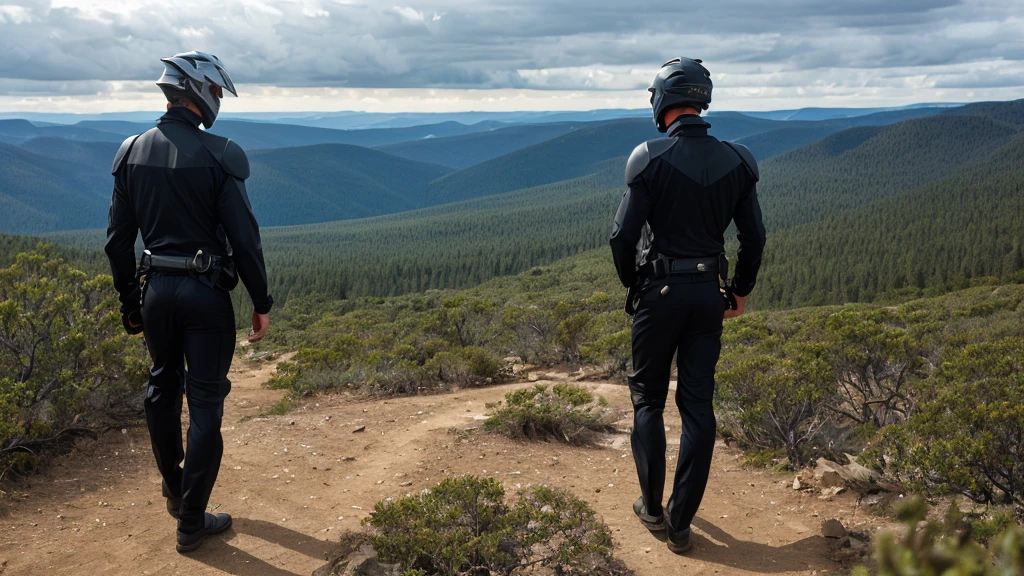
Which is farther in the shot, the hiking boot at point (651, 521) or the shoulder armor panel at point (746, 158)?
the hiking boot at point (651, 521)

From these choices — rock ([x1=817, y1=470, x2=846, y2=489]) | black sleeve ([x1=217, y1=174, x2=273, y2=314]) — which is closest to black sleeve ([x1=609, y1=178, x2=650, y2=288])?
black sleeve ([x1=217, y1=174, x2=273, y2=314])

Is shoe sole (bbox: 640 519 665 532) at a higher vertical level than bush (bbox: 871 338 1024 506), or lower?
lower

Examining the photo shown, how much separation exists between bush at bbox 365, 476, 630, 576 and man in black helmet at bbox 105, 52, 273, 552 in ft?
4.46

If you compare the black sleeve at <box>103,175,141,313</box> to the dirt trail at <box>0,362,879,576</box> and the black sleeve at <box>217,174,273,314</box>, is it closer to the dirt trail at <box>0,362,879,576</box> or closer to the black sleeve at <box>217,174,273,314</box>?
the black sleeve at <box>217,174,273,314</box>

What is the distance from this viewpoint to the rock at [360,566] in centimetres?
463

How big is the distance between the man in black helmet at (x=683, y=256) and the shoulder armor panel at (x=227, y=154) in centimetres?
257

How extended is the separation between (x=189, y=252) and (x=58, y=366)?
4064mm

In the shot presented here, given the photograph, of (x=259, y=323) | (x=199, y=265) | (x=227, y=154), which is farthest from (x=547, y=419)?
(x=227, y=154)

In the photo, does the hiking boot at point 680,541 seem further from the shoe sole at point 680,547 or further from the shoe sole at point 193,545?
the shoe sole at point 193,545

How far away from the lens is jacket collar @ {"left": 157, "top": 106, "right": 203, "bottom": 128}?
4.92 meters

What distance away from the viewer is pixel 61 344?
7.61 metres

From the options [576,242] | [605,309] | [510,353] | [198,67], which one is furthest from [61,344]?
[576,242]

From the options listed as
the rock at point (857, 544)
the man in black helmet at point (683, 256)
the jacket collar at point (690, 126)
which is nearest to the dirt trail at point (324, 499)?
the rock at point (857, 544)

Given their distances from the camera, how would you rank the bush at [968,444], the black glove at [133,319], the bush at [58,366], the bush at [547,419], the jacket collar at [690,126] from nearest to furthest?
the jacket collar at [690,126], the black glove at [133,319], the bush at [968,444], the bush at [58,366], the bush at [547,419]
